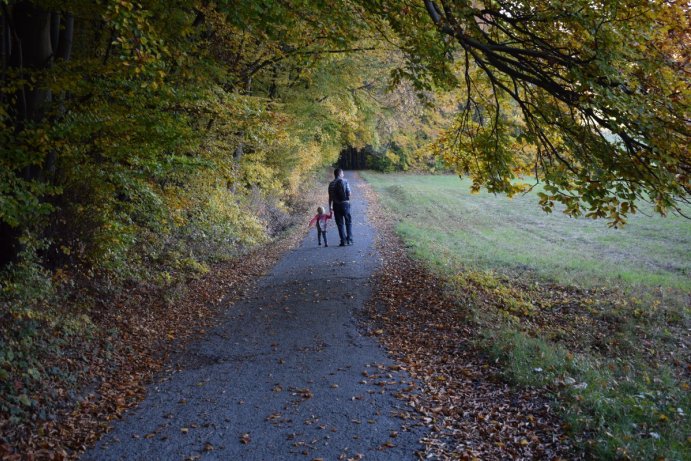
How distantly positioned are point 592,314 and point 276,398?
20.9ft

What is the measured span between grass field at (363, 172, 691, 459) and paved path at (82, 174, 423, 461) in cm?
176

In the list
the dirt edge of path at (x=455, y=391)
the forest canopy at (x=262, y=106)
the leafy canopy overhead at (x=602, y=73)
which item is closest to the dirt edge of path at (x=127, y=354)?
the forest canopy at (x=262, y=106)

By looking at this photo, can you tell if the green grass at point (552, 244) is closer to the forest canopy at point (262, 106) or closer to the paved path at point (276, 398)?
the forest canopy at point (262, 106)

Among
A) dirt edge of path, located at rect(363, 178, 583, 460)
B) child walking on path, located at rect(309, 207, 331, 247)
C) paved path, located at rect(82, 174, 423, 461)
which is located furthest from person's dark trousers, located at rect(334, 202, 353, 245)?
paved path, located at rect(82, 174, 423, 461)

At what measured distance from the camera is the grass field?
4.94m

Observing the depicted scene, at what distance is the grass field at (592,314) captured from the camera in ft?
16.2

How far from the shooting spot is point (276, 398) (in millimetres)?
5844

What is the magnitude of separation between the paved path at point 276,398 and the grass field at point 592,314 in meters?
1.76

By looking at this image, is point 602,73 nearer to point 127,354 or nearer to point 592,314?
point 592,314

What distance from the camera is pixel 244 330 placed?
27.7 feet

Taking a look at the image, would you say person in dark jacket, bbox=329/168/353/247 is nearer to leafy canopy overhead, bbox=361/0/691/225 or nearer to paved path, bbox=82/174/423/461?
paved path, bbox=82/174/423/461

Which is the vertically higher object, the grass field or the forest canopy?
the forest canopy

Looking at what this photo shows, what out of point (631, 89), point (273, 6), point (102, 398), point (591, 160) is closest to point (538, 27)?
point (631, 89)

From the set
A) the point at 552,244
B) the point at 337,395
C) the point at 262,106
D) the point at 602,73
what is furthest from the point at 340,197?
the point at 602,73
